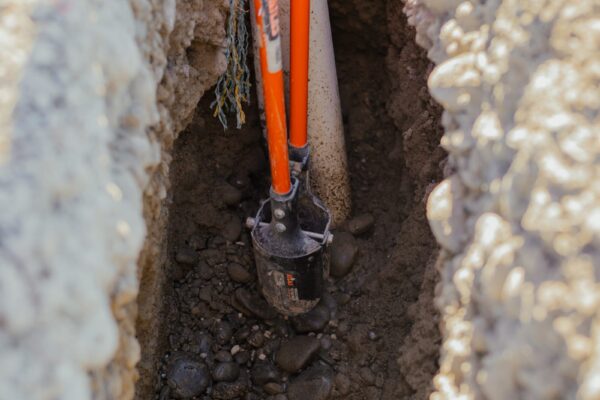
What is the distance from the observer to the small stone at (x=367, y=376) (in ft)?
4.50

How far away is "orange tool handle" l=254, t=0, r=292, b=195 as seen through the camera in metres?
1.14

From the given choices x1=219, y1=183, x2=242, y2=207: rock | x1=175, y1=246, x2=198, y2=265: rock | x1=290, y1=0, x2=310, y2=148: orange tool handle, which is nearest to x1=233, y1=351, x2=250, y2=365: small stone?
x1=175, y1=246, x2=198, y2=265: rock

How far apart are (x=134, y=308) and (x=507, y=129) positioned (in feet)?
1.82

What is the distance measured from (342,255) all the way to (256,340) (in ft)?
0.91

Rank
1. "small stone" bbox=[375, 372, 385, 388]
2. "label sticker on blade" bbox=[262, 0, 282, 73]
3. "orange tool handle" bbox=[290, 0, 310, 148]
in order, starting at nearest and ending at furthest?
"label sticker on blade" bbox=[262, 0, 282, 73] < "orange tool handle" bbox=[290, 0, 310, 148] < "small stone" bbox=[375, 372, 385, 388]

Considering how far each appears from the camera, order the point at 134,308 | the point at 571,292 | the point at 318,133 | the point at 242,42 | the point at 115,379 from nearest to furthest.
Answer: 1. the point at 571,292
2. the point at 115,379
3. the point at 134,308
4. the point at 242,42
5. the point at 318,133

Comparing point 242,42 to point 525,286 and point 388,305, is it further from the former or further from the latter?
point 525,286

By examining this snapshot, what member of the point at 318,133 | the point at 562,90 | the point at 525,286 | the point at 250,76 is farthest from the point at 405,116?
the point at 525,286

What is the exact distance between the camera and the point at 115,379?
0.81 metres

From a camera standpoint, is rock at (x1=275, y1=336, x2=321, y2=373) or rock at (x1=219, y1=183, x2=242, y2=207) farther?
rock at (x1=219, y1=183, x2=242, y2=207)

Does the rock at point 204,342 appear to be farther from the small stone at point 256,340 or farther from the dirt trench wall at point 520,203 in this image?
the dirt trench wall at point 520,203

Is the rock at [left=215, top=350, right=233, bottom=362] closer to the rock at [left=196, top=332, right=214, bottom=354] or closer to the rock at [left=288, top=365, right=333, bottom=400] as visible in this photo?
the rock at [left=196, top=332, right=214, bottom=354]

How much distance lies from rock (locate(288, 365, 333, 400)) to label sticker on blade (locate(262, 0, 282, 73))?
64 centimetres

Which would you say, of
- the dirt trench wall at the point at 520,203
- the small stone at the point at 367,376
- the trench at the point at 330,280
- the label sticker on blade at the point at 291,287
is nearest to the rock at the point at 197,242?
the trench at the point at 330,280
